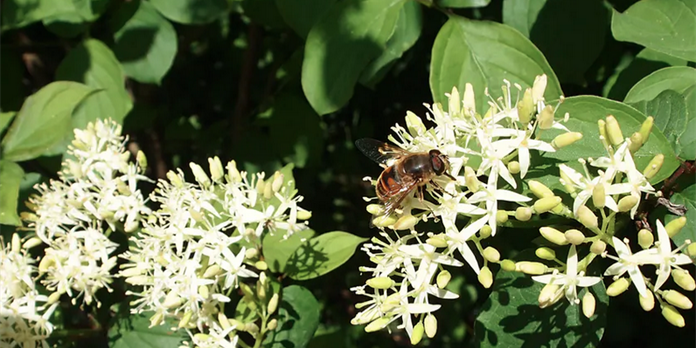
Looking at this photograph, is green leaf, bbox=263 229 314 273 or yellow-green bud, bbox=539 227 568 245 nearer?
yellow-green bud, bbox=539 227 568 245

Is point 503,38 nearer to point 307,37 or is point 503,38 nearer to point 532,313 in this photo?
point 307,37

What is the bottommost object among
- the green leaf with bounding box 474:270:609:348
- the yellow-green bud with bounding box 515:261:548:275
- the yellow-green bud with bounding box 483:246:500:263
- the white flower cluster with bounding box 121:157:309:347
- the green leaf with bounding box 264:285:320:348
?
the green leaf with bounding box 264:285:320:348

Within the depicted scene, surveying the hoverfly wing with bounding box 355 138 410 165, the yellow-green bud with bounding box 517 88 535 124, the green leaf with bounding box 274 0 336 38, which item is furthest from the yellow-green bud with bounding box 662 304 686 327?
the green leaf with bounding box 274 0 336 38

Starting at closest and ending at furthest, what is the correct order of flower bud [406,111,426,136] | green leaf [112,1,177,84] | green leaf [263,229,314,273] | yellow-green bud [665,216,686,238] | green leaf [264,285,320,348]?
yellow-green bud [665,216,686,238]
flower bud [406,111,426,136]
green leaf [264,285,320,348]
green leaf [263,229,314,273]
green leaf [112,1,177,84]

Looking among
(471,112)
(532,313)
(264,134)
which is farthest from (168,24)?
(532,313)

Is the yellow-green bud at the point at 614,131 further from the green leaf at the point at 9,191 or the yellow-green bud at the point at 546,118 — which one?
the green leaf at the point at 9,191

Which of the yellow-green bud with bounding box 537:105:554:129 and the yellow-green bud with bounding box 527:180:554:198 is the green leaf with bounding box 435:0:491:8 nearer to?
the yellow-green bud with bounding box 537:105:554:129

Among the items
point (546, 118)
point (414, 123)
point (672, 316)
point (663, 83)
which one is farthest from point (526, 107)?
point (672, 316)
